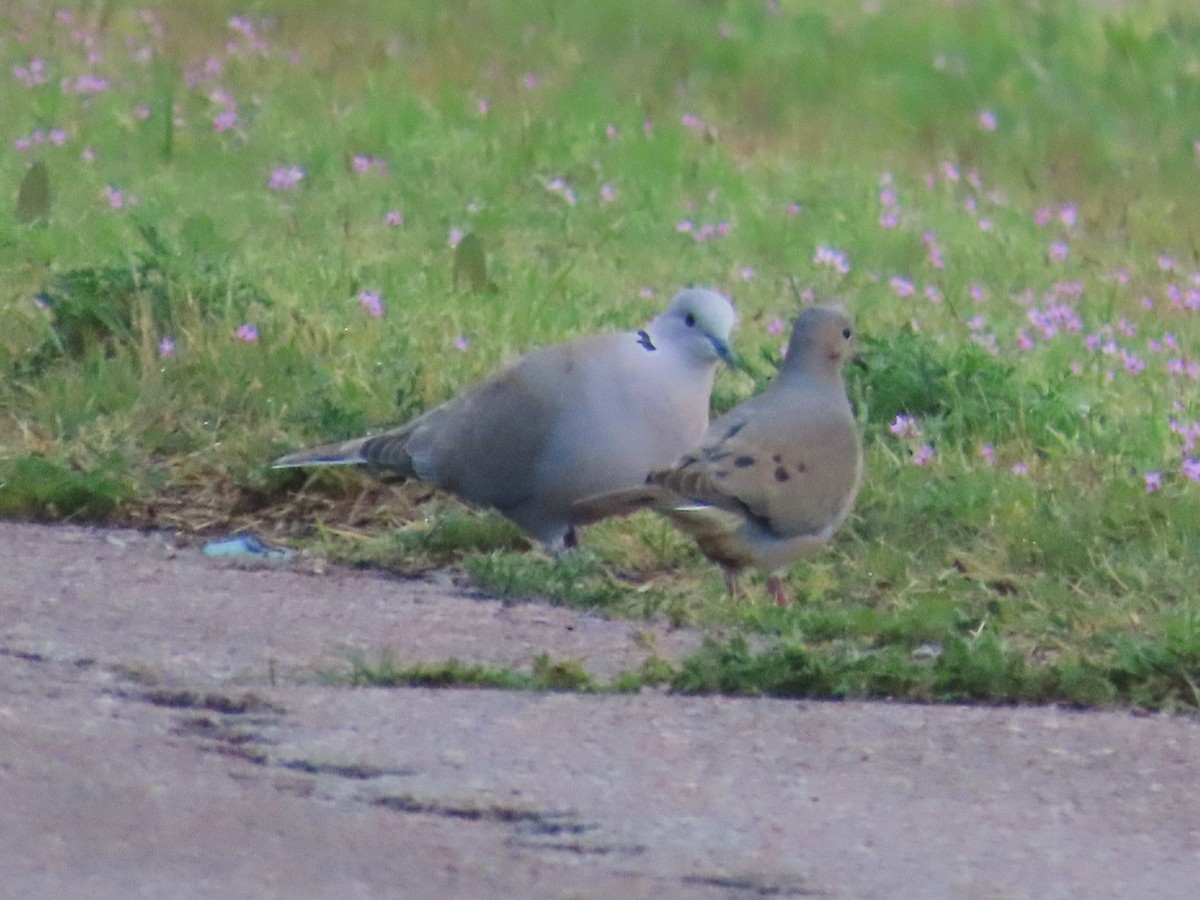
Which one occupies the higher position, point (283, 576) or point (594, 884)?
point (594, 884)

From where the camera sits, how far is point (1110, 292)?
975cm

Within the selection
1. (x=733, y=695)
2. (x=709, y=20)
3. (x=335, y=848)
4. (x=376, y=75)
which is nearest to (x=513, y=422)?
(x=733, y=695)

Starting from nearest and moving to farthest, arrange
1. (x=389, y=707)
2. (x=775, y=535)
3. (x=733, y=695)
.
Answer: (x=389, y=707) → (x=733, y=695) → (x=775, y=535)

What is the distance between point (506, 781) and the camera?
414 cm

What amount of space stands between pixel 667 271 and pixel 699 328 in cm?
327

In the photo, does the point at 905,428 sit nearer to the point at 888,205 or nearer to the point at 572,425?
the point at 572,425

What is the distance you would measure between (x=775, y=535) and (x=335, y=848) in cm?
235

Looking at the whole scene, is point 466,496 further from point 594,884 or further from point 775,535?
point 594,884

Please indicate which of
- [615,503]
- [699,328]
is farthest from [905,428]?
[615,503]

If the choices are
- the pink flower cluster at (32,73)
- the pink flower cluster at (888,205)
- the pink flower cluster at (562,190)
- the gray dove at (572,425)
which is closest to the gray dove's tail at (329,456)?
the gray dove at (572,425)

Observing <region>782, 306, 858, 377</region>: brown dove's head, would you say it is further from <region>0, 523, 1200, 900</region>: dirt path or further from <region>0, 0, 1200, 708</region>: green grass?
<region>0, 523, 1200, 900</region>: dirt path

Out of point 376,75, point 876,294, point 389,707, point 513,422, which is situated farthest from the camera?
point 376,75

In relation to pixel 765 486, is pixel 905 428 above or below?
below

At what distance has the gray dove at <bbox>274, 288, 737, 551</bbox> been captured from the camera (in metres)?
6.05
